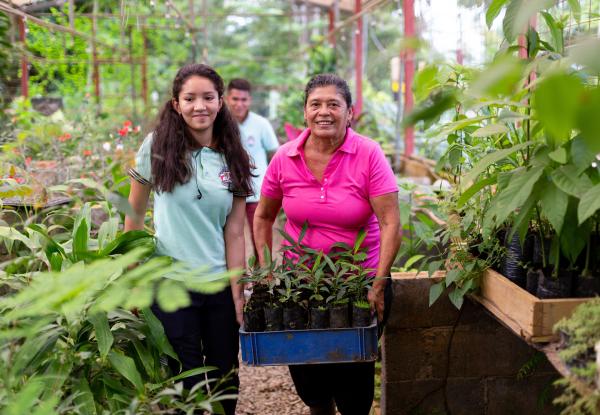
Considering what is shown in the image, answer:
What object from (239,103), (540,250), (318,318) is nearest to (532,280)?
(540,250)

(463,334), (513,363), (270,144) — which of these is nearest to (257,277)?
(463,334)

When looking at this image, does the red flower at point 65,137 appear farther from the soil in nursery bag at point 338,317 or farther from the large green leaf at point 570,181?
the large green leaf at point 570,181

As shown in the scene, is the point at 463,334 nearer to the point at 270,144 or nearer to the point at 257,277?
the point at 257,277

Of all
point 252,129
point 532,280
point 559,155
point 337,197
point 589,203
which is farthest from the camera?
point 252,129

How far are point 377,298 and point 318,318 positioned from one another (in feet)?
0.93

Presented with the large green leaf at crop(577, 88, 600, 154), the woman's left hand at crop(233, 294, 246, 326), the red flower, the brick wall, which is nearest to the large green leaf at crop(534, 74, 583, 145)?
the large green leaf at crop(577, 88, 600, 154)

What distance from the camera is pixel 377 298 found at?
288 cm

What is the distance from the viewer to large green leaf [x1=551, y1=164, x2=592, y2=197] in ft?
6.20

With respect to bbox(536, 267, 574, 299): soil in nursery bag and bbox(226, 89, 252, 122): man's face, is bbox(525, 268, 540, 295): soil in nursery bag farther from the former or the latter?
bbox(226, 89, 252, 122): man's face

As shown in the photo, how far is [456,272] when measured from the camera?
2893 mm

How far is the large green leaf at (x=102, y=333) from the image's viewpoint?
2.60 metres

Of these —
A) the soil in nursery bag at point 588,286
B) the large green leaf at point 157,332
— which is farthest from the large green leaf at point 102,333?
the soil in nursery bag at point 588,286

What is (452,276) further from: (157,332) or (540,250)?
(157,332)

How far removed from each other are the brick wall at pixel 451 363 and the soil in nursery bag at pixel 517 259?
82cm
